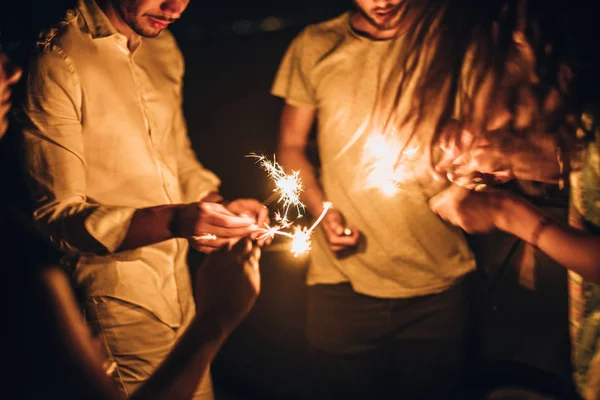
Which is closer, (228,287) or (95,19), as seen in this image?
(228,287)

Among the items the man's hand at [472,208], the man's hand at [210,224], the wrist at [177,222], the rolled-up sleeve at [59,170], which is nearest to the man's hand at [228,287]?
the man's hand at [210,224]

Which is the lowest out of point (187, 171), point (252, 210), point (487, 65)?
point (187, 171)

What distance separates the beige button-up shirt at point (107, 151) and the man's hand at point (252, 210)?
39 centimetres

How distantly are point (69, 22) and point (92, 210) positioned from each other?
2.90 feet

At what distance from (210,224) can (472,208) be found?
1.18 m

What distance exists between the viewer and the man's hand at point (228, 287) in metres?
1.62

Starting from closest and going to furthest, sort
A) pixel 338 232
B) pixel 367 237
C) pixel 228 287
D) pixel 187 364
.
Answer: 1. pixel 187 364
2. pixel 228 287
3. pixel 338 232
4. pixel 367 237

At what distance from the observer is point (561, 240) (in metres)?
1.93

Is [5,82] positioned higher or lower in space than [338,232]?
higher

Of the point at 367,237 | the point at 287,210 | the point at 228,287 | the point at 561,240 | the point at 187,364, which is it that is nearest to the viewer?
the point at 187,364

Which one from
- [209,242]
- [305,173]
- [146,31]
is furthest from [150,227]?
[305,173]

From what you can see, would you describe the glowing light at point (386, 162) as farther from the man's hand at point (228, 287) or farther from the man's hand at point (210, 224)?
the man's hand at point (228, 287)

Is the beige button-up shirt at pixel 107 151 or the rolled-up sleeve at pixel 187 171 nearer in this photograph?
the beige button-up shirt at pixel 107 151

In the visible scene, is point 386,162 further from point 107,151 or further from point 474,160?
point 107,151
